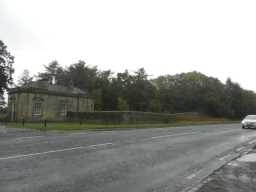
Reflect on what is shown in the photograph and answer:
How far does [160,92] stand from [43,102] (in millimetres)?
38553

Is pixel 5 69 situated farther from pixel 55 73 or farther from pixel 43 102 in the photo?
pixel 55 73

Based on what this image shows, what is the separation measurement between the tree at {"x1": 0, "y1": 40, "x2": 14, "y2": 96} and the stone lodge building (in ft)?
4.64

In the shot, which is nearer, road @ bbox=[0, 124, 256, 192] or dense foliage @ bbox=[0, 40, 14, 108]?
road @ bbox=[0, 124, 256, 192]

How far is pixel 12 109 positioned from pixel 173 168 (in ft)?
144

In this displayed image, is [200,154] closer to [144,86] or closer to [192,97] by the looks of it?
Result: [144,86]

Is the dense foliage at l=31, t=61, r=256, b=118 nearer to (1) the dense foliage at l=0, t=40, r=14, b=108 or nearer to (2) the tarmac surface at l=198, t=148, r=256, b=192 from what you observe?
(1) the dense foliage at l=0, t=40, r=14, b=108

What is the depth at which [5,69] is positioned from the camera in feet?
161

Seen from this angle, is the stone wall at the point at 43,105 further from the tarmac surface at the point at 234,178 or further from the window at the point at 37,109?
the tarmac surface at the point at 234,178

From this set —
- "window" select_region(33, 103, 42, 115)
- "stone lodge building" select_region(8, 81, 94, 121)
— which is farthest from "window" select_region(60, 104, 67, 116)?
"window" select_region(33, 103, 42, 115)

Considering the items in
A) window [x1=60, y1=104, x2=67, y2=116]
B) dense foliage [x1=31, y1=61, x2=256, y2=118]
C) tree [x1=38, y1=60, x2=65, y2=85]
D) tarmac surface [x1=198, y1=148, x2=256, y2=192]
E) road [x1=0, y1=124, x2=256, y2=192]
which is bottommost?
tarmac surface [x1=198, y1=148, x2=256, y2=192]

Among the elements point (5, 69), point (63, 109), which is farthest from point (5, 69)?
point (63, 109)

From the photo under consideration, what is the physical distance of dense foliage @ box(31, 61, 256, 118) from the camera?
6912cm

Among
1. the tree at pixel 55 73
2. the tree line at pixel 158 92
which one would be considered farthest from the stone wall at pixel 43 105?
the tree at pixel 55 73

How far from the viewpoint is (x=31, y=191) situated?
18.1ft
